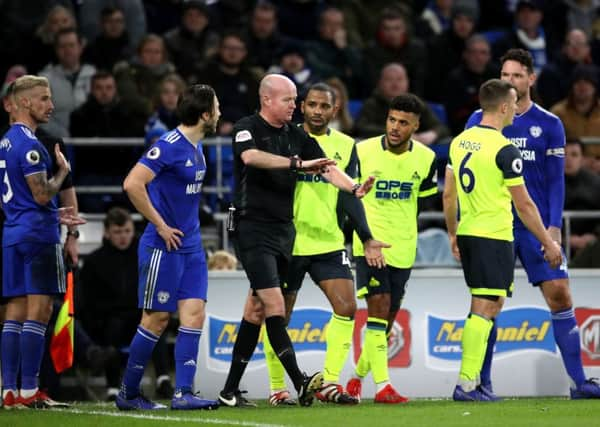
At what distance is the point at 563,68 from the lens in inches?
747

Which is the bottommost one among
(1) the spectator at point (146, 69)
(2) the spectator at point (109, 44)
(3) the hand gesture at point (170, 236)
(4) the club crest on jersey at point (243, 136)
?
(3) the hand gesture at point (170, 236)

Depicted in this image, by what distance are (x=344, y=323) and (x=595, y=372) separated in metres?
3.22

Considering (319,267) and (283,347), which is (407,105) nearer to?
(319,267)

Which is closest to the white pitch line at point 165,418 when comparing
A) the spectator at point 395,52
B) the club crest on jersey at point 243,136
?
the club crest on jersey at point 243,136

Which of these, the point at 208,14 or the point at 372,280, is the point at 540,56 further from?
the point at 372,280

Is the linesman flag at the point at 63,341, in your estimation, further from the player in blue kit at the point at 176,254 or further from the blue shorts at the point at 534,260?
the blue shorts at the point at 534,260

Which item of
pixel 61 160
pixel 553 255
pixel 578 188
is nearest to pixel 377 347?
pixel 553 255

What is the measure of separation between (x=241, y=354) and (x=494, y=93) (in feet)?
9.07

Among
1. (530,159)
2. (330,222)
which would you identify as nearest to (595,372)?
(530,159)

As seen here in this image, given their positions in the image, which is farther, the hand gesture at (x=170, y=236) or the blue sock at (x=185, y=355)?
the blue sock at (x=185, y=355)

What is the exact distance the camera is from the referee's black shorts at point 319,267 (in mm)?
11352

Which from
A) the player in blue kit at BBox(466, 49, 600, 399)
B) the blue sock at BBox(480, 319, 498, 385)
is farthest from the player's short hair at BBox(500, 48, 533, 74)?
the blue sock at BBox(480, 319, 498, 385)

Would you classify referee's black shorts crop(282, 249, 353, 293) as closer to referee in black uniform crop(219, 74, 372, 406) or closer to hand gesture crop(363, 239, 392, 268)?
referee in black uniform crop(219, 74, 372, 406)

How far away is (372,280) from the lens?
11.6 meters
